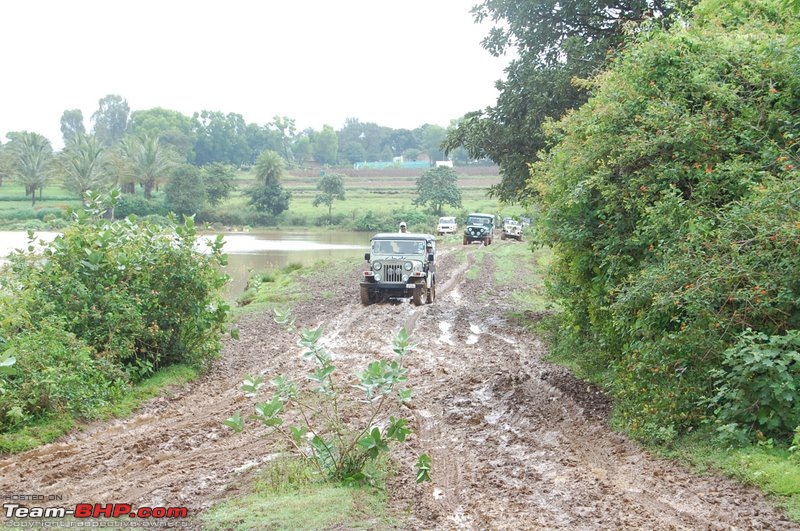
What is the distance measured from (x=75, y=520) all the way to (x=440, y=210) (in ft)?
264

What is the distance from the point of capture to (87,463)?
8484mm

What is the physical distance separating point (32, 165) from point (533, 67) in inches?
2863

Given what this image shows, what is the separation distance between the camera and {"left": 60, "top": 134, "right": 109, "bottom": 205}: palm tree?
71.8m

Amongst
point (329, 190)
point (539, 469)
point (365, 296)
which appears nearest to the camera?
point (539, 469)

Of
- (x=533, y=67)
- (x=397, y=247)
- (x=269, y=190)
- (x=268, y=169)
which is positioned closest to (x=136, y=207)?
(x=269, y=190)

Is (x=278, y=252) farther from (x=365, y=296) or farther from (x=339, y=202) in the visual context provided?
(x=339, y=202)

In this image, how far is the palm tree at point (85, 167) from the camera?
236ft

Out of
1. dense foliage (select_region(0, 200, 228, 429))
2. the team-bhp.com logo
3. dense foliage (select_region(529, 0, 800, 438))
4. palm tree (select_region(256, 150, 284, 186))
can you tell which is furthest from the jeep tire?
palm tree (select_region(256, 150, 284, 186))

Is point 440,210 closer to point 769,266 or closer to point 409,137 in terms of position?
point 769,266

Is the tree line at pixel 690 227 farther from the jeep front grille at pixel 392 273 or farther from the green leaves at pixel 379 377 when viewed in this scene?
the jeep front grille at pixel 392 273

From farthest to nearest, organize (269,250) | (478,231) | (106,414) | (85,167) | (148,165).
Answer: (148,165) < (85,167) < (269,250) < (478,231) < (106,414)

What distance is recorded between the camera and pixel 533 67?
1964 cm

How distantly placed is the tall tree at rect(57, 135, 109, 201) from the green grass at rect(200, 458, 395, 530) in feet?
220

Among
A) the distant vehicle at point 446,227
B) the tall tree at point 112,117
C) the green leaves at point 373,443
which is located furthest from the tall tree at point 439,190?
the tall tree at point 112,117
